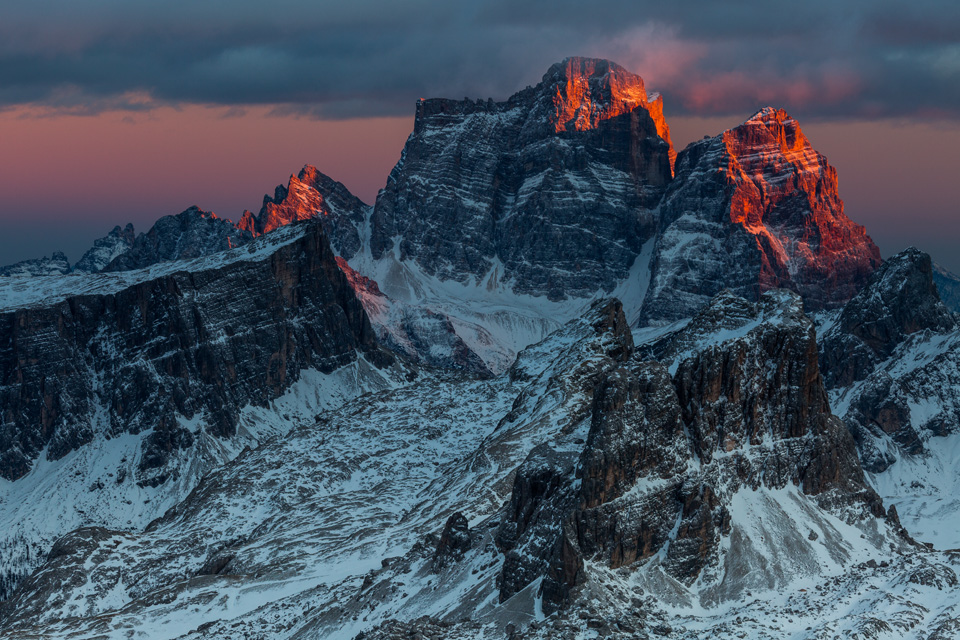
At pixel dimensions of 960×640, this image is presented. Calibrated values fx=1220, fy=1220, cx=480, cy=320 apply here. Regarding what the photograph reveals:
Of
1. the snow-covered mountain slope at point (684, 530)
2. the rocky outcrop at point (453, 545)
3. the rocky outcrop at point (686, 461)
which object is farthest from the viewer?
the rocky outcrop at point (453, 545)

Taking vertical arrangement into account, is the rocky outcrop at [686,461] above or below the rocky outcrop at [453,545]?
above

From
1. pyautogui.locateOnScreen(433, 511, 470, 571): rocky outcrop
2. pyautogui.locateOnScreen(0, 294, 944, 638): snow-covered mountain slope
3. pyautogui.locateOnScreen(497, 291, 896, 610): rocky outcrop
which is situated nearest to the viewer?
pyautogui.locateOnScreen(0, 294, 944, 638): snow-covered mountain slope

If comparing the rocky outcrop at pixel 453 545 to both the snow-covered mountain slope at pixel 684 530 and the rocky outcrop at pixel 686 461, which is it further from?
the rocky outcrop at pixel 686 461

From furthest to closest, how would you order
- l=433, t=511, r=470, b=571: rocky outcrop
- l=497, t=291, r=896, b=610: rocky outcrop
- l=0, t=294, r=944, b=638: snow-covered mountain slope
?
l=433, t=511, r=470, b=571: rocky outcrop < l=497, t=291, r=896, b=610: rocky outcrop < l=0, t=294, r=944, b=638: snow-covered mountain slope

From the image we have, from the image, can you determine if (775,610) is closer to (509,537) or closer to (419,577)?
(509,537)

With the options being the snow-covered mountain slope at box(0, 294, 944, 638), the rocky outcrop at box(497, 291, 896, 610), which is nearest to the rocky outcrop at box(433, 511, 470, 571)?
the snow-covered mountain slope at box(0, 294, 944, 638)

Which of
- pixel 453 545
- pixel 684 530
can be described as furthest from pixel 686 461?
pixel 453 545

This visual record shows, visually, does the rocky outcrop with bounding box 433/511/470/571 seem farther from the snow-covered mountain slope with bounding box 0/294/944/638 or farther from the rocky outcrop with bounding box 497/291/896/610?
the rocky outcrop with bounding box 497/291/896/610

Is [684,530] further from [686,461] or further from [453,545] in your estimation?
[453,545]

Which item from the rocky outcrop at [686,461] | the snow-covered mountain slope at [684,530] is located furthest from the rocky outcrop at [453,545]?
the rocky outcrop at [686,461]

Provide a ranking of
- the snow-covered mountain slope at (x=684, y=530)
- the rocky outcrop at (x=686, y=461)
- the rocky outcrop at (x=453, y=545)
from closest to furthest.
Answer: the snow-covered mountain slope at (x=684, y=530)
the rocky outcrop at (x=686, y=461)
the rocky outcrop at (x=453, y=545)

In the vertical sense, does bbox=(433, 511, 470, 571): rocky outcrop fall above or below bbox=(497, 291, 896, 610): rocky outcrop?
below
